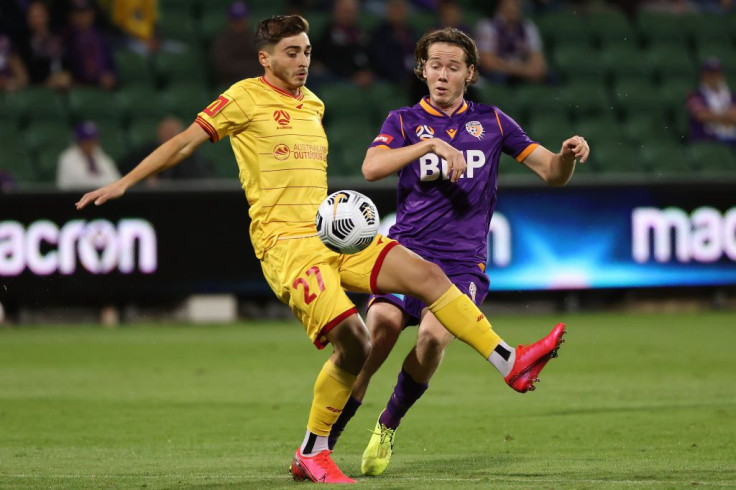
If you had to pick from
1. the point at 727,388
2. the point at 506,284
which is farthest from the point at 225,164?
the point at 727,388

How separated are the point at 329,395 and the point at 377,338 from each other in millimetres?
499

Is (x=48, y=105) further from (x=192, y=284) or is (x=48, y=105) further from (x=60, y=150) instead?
(x=192, y=284)

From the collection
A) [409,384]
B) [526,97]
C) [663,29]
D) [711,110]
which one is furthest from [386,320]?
[663,29]

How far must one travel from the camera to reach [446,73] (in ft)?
20.9

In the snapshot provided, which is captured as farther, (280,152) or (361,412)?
(361,412)

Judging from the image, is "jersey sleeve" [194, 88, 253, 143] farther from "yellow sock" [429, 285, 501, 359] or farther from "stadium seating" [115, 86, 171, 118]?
"stadium seating" [115, 86, 171, 118]

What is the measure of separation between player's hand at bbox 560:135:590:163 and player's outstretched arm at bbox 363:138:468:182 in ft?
1.68

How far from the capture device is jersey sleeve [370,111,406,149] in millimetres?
6254

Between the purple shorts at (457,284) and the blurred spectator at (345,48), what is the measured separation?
10718 mm

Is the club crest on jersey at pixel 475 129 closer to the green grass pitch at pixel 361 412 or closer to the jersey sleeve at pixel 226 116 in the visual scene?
the jersey sleeve at pixel 226 116

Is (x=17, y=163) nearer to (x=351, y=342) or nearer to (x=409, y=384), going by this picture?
(x=409, y=384)

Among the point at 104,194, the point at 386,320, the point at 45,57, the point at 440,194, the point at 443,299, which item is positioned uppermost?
the point at 104,194

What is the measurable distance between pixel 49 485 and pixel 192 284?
869 cm

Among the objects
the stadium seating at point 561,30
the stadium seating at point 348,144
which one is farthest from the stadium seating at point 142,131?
the stadium seating at point 561,30
